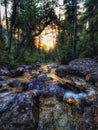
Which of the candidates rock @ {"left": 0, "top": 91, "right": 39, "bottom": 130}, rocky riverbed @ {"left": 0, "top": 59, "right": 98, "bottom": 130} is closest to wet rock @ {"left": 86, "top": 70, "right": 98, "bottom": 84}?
rocky riverbed @ {"left": 0, "top": 59, "right": 98, "bottom": 130}

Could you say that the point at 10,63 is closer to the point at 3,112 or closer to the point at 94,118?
the point at 3,112

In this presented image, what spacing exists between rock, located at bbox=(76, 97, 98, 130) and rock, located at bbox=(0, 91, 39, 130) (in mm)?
1344

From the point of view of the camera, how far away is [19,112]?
17.3 ft

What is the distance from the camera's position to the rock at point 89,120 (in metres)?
5.13

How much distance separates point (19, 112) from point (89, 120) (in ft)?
7.06

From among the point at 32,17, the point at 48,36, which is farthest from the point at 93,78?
the point at 48,36

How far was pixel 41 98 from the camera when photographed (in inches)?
262

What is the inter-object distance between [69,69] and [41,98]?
543 centimetres

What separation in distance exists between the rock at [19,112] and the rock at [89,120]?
4.41 feet

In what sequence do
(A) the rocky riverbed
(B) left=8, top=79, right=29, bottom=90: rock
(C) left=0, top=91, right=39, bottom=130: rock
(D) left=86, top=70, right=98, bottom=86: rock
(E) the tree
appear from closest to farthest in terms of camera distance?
1. (C) left=0, top=91, right=39, bottom=130: rock
2. (A) the rocky riverbed
3. (B) left=8, top=79, right=29, bottom=90: rock
4. (D) left=86, top=70, right=98, bottom=86: rock
5. (E) the tree

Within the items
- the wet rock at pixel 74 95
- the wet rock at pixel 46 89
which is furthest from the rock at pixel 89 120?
the wet rock at pixel 46 89

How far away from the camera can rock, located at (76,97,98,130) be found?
5129mm

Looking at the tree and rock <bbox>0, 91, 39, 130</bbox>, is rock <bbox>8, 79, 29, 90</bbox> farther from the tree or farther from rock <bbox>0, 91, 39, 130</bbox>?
the tree

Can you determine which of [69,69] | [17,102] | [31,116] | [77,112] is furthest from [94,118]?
[69,69]
